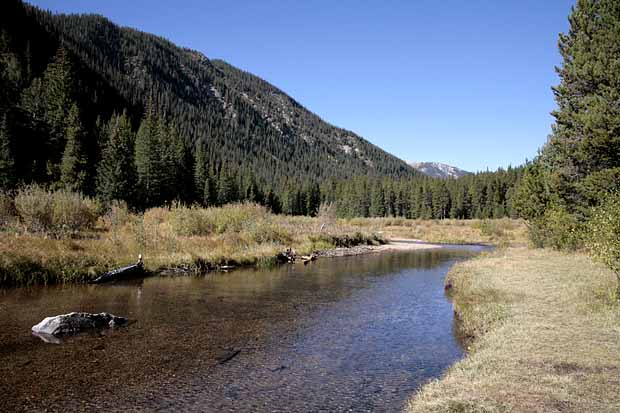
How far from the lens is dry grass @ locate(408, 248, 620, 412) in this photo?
24.7 feet

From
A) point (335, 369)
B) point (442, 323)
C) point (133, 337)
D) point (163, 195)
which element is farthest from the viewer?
point (163, 195)

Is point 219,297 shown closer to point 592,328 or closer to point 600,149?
point 592,328

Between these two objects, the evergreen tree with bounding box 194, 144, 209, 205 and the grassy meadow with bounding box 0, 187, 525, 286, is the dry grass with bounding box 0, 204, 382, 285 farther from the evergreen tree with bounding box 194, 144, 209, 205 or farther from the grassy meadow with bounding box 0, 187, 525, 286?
the evergreen tree with bounding box 194, 144, 209, 205

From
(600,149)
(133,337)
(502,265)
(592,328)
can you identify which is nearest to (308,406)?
(133,337)

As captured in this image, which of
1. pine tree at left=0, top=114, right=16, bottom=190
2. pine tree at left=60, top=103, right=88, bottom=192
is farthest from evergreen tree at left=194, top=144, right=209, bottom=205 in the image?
pine tree at left=0, top=114, right=16, bottom=190

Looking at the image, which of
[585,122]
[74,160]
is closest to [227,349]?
[585,122]

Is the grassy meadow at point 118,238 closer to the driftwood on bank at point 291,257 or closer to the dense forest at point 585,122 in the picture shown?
the driftwood on bank at point 291,257

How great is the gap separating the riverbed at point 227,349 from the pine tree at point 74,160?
3721 centimetres

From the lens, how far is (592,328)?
1155cm

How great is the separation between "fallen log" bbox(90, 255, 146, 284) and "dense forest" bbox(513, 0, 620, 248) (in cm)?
2180

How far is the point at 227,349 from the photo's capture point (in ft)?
39.7

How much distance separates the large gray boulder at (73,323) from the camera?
12805 mm

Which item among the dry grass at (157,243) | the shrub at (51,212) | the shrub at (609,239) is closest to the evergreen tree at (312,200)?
the dry grass at (157,243)

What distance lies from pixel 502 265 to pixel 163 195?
58.8 m
